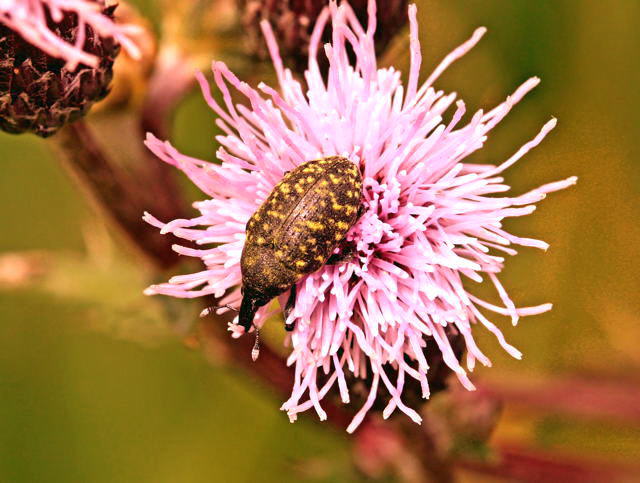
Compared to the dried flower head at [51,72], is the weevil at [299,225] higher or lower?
lower

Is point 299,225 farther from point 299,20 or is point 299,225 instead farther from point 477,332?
point 477,332

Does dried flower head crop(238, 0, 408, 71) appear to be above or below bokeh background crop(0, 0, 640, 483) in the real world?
above

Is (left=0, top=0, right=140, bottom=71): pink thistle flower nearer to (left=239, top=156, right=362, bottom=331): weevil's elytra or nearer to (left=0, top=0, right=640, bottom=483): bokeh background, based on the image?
(left=239, top=156, right=362, bottom=331): weevil's elytra

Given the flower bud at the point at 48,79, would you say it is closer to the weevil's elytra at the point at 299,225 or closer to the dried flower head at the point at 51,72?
the dried flower head at the point at 51,72

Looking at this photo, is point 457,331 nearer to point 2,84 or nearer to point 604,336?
point 2,84

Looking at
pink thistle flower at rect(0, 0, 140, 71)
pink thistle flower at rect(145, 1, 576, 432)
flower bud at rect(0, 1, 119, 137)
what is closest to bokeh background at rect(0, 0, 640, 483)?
flower bud at rect(0, 1, 119, 137)

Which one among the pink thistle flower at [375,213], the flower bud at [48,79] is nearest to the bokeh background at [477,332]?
the flower bud at [48,79]
